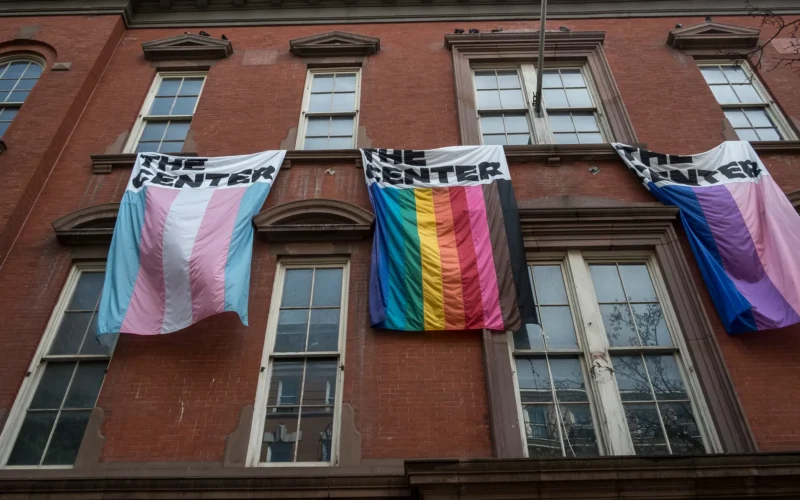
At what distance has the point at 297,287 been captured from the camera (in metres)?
7.61

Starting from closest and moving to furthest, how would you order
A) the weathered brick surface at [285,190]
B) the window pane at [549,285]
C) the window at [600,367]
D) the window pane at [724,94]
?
the window at [600,367], the weathered brick surface at [285,190], the window pane at [549,285], the window pane at [724,94]

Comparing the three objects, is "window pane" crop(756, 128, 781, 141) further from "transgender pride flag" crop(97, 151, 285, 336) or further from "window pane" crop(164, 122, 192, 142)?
"window pane" crop(164, 122, 192, 142)

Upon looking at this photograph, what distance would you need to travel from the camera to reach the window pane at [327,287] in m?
7.43

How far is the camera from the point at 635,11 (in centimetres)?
1173

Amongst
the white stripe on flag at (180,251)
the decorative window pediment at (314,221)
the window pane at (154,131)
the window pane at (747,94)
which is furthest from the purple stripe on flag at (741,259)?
the window pane at (154,131)

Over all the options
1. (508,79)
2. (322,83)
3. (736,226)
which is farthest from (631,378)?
(322,83)

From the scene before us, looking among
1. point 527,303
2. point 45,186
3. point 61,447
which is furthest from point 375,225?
point 45,186

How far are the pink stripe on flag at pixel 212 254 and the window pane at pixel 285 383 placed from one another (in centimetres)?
99

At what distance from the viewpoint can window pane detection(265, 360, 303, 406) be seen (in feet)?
21.6

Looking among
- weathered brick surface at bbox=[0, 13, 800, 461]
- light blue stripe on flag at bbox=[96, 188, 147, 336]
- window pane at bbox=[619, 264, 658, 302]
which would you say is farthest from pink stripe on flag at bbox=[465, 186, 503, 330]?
light blue stripe on flag at bbox=[96, 188, 147, 336]

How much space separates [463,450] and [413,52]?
25.3ft

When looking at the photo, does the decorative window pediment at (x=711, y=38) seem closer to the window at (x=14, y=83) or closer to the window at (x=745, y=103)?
the window at (x=745, y=103)

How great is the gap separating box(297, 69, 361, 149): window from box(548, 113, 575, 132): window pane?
3344 mm

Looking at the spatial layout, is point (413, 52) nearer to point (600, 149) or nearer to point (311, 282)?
point (600, 149)
